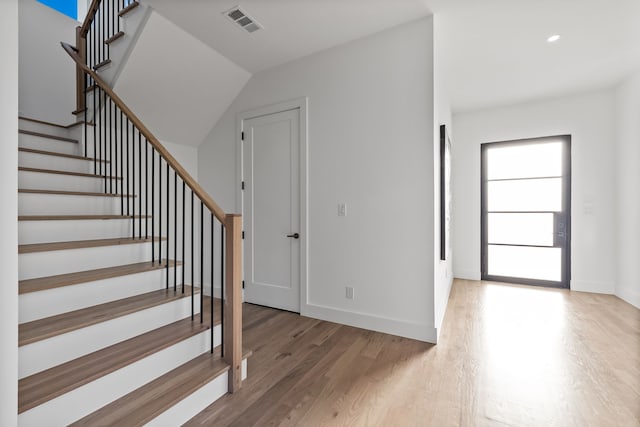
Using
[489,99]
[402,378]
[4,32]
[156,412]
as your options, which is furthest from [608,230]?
[4,32]

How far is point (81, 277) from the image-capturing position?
1.77 metres

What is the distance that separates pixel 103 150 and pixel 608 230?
251 inches

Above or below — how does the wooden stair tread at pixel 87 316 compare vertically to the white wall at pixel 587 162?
below

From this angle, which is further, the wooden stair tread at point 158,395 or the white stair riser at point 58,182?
the white stair riser at point 58,182

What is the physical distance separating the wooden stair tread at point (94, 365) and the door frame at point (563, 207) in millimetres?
4428

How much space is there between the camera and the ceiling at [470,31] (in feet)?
7.63

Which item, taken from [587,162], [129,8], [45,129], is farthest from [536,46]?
[45,129]

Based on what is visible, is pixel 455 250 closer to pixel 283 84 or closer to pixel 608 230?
pixel 608 230

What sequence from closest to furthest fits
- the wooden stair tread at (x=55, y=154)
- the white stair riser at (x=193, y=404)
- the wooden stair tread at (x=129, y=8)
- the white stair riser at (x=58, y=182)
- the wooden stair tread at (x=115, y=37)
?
the white stair riser at (x=193, y=404)
the white stair riser at (x=58, y=182)
the wooden stair tread at (x=55, y=154)
the wooden stair tread at (x=129, y=8)
the wooden stair tread at (x=115, y=37)

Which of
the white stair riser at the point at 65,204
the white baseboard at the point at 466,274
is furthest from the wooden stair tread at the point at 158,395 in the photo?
the white baseboard at the point at 466,274

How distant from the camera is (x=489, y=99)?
13.6 ft

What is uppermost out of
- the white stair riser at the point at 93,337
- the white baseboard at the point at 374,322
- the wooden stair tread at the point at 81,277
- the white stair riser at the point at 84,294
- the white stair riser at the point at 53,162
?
the white stair riser at the point at 53,162

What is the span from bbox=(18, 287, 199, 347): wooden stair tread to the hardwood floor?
30.0 inches

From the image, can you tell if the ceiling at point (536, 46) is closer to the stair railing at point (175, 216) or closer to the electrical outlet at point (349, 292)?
the stair railing at point (175, 216)
